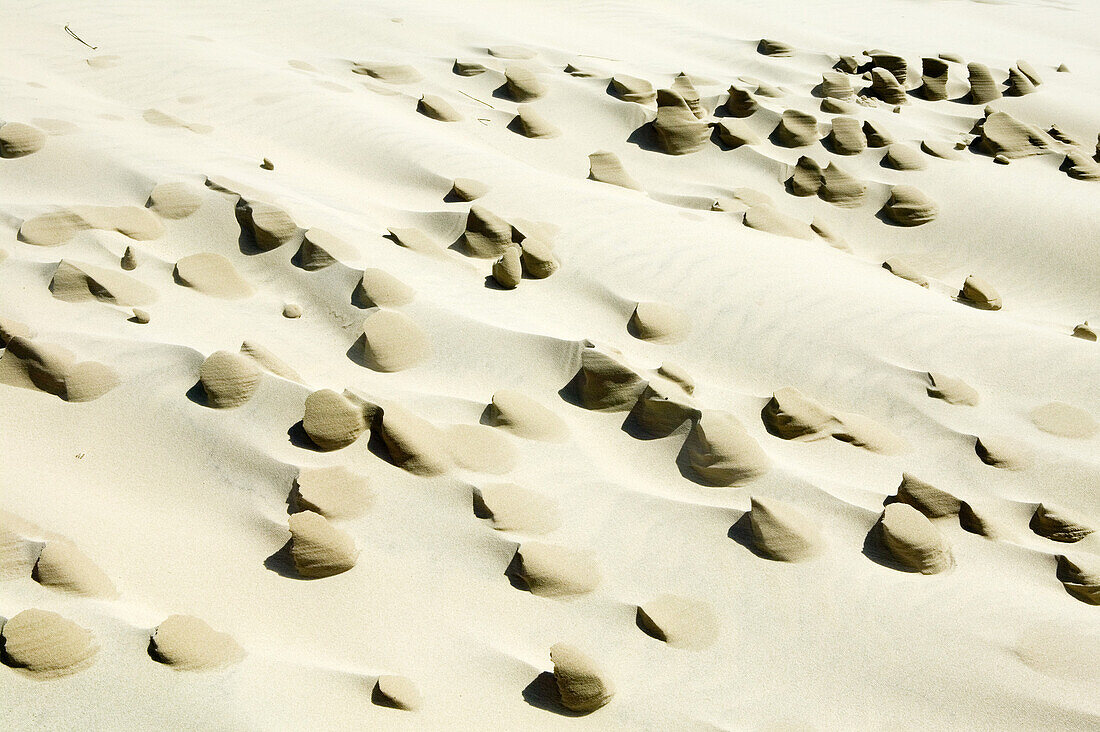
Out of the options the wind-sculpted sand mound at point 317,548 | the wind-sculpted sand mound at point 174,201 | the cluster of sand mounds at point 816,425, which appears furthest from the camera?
the wind-sculpted sand mound at point 174,201

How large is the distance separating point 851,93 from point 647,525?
307cm

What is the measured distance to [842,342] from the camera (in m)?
2.49

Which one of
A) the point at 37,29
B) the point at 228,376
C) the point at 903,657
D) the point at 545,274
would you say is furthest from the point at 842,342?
the point at 37,29

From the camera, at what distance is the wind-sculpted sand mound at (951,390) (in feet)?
7.67

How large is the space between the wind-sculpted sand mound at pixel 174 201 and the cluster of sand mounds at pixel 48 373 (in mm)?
708

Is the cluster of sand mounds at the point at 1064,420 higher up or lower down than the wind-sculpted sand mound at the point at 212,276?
lower down

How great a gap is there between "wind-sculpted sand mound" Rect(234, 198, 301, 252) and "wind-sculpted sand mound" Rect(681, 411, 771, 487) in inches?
48.7

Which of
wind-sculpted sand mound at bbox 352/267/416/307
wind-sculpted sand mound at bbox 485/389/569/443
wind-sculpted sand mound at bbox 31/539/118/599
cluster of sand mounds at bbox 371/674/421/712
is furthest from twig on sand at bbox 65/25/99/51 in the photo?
cluster of sand mounds at bbox 371/674/421/712

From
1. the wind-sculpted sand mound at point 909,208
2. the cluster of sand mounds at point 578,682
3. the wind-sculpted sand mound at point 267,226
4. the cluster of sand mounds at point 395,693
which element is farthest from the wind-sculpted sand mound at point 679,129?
the cluster of sand mounds at point 395,693

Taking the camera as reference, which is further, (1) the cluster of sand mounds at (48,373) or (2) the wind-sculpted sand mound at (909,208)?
(2) the wind-sculpted sand mound at (909,208)

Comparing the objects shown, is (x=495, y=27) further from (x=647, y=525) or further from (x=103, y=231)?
(x=647, y=525)

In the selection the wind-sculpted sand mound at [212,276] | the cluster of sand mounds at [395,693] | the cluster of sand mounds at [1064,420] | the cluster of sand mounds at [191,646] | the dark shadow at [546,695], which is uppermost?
the wind-sculpted sand mound at [212,276]

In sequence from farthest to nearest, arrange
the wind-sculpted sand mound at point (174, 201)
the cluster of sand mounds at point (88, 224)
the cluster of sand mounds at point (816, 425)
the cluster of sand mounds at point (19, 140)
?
the cluster of sand mounds at point (19, 140), the wind-sculpted sand mound at point (174, 201), the cluster of sand mounds at point (88, 224), the cluster of sand mounds at point (816, 425)

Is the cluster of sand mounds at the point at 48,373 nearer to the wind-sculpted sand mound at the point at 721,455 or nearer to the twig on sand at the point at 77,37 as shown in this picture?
the wind-sculpted sand mound at the point at 721,455
